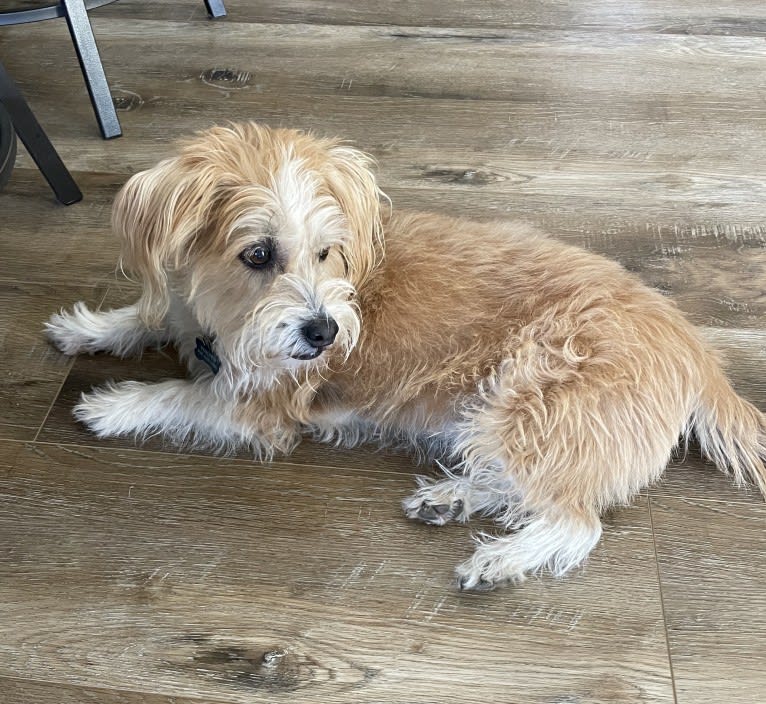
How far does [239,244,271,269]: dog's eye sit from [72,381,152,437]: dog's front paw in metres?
0.47

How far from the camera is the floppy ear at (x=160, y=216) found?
4.50 ft

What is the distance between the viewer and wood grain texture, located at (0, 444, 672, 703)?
140 cm

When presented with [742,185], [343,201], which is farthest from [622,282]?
[742,185]

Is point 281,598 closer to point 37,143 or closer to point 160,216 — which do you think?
point 160,216

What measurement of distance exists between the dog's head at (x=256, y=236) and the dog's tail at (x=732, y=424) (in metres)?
0.72

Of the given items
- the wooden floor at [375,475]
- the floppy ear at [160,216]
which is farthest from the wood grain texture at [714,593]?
the floppy ear at [160,216]

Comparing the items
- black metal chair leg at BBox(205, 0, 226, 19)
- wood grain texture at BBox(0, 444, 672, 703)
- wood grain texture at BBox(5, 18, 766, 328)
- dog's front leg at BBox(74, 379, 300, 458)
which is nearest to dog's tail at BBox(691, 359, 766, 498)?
wood grain texture at BBox(0, 444, 672, 703)

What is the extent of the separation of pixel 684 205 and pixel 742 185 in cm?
22

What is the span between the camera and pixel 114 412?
1699mm

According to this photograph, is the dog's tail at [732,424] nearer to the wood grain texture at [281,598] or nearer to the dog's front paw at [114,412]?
the wood grain texture at [281,598]

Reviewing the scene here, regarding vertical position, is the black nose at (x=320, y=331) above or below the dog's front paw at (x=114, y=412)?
above

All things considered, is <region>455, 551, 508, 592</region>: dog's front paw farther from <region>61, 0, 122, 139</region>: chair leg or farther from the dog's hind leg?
<region>61, 0, 122, 139</region>: chair leg

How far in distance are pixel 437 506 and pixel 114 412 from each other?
2.35 feet

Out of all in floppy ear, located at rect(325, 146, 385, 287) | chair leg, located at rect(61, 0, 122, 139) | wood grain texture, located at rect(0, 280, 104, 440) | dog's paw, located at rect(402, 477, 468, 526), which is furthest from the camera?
chair leg, located at rect(61, 0, 122, 139)
